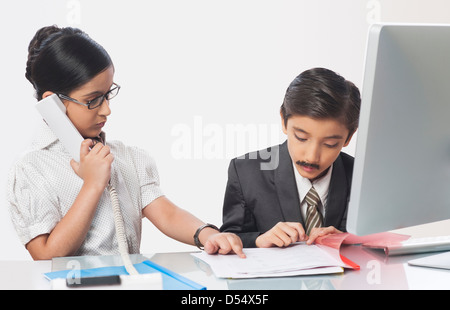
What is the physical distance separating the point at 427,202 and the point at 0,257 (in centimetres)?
203

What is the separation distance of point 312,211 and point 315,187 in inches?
2.8

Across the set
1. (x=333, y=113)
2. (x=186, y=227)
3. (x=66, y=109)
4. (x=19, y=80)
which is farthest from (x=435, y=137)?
(x=19, y=80)

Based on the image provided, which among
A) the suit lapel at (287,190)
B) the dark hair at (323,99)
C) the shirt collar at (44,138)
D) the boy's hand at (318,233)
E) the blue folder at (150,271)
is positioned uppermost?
the dark hair at (323,99)

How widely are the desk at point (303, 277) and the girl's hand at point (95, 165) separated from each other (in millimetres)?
228

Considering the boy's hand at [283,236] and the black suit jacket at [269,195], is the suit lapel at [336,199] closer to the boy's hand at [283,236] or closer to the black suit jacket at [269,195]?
the black suit jacket at [269,195]

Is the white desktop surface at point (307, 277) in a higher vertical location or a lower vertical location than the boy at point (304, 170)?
lower

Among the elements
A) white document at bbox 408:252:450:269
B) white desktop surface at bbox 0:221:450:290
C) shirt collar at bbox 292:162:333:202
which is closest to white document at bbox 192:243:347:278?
white desktop surface at bbox 0:221:450:290

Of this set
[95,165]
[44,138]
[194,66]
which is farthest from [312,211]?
[194,66]

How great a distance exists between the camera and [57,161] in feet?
4.73

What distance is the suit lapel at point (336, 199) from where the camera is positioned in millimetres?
1593

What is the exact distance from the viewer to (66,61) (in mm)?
1414

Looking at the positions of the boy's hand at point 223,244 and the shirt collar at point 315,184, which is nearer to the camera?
the boy's hand at point 223,244

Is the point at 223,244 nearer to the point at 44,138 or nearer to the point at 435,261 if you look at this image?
the point at 435,261

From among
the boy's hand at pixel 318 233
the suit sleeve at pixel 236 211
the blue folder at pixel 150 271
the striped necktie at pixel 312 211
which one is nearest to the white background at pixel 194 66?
the suit sleeve at pixel 236 211
